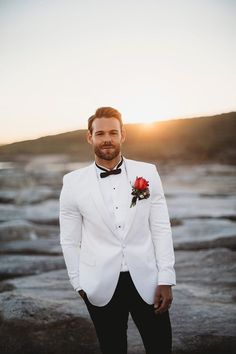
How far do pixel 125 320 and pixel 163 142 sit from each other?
1520 inches

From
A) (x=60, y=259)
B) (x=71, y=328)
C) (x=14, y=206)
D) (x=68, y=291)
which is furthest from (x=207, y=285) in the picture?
(x=14, y=206)

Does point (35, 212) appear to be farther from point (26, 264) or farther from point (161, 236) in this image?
point (161, 236)

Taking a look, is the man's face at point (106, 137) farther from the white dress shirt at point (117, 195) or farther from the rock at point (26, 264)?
the rock at point (26, 264)

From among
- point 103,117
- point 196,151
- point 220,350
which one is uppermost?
point 196,151

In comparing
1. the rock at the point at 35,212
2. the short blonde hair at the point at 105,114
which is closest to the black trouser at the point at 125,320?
the short blonde hair at the point at 105,114

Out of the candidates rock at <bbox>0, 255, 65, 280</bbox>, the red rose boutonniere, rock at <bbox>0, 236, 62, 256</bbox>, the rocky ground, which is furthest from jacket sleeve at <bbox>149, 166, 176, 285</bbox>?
rock at <bbox>0, 236, 62, 256</bbox>

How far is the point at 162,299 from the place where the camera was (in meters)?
2.41

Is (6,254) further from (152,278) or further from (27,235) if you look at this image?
(152,278)

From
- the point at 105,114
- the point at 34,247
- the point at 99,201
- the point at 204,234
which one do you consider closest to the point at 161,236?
the point at 99,201

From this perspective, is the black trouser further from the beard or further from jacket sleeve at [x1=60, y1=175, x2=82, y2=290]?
the beard

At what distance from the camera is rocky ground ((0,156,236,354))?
151 inches

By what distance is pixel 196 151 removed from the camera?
39.3m

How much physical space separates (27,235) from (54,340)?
5.75 meters

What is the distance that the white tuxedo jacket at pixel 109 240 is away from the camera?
7.97ft
